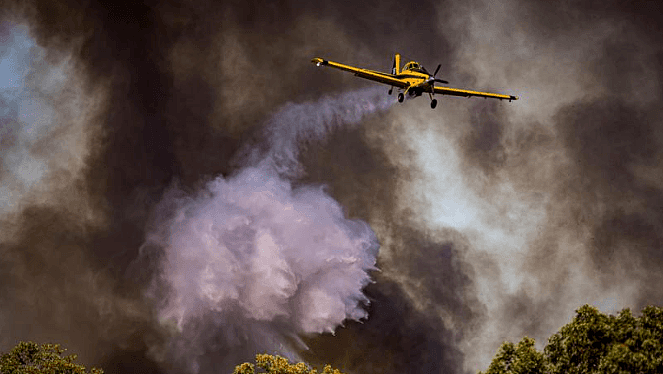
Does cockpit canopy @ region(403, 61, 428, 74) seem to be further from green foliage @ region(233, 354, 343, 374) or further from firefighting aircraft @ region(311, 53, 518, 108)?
green foliage @ region(233, 354, 343, 374)

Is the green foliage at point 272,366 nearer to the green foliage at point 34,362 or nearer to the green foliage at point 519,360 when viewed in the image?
the green foliage at point 34,362

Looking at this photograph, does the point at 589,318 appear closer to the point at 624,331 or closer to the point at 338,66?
the point at 624,331

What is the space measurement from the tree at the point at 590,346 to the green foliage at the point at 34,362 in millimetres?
42628

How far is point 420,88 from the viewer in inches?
4077

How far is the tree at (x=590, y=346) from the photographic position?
160 feet

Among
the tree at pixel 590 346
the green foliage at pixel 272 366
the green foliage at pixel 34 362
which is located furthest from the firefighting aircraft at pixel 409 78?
the green foliage at pixel 34 362

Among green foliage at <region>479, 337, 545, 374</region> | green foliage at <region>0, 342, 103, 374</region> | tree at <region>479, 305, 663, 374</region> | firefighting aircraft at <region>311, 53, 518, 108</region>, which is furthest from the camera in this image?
firefighting aircraft at <region>311, 53, 518, 108</region>

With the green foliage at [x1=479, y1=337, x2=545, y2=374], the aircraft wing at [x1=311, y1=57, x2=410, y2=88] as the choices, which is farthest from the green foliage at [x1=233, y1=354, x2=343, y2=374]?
the aircraft wing at [x1=311, y1=57, x2=410, y2=88]

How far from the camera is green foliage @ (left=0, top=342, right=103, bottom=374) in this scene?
6225 cm

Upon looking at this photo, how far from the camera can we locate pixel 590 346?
51.1 meters

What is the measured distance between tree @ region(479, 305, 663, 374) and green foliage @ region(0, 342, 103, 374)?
4263 cm

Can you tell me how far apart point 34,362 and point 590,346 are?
54634 mm

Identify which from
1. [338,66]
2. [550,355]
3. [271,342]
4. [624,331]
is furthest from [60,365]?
[271,342]

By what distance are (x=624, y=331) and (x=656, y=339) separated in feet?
7.65
